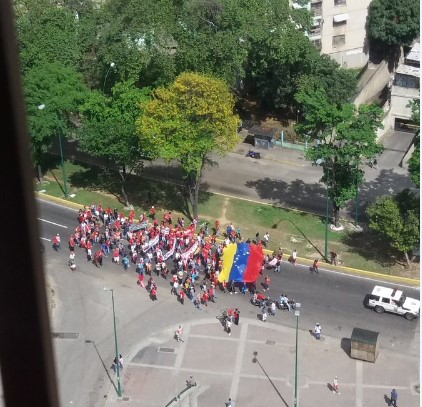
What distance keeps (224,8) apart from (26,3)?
1389cm

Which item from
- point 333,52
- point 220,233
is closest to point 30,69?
point 220,233

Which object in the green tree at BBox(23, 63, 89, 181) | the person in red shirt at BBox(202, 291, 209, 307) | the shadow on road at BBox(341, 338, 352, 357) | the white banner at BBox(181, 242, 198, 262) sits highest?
the green tree at BBox(23, 63, 89, 181)

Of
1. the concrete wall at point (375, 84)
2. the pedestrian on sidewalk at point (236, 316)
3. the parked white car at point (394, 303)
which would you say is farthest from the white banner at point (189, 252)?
the concrete wall at point (375, 84)

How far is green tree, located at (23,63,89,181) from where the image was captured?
43.8 m

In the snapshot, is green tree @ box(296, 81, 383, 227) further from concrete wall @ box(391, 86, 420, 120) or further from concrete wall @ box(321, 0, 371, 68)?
concrete wall @ box(321, 0, 371, 68)

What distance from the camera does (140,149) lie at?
42.5 meters

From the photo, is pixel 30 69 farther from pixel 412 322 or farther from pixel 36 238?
pixel 36 238

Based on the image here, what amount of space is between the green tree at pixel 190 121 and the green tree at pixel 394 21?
2367cm

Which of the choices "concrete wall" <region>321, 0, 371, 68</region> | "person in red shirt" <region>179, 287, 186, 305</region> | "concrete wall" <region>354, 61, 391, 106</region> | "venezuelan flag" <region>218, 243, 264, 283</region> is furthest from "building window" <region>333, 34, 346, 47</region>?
"person in red shirt" <region>179, 287, 186, 305</region>

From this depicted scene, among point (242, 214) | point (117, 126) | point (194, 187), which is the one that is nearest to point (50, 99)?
point (117, 126)

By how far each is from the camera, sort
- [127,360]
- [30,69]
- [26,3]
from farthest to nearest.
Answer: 1. [26,3]
2. [30,69]
3. [127,360]

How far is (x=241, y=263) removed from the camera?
36.1 m

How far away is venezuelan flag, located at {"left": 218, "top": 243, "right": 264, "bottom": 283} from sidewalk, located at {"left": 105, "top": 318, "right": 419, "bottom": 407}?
2.50m

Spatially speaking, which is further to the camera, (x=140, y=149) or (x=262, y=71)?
(x=262, y=71)
